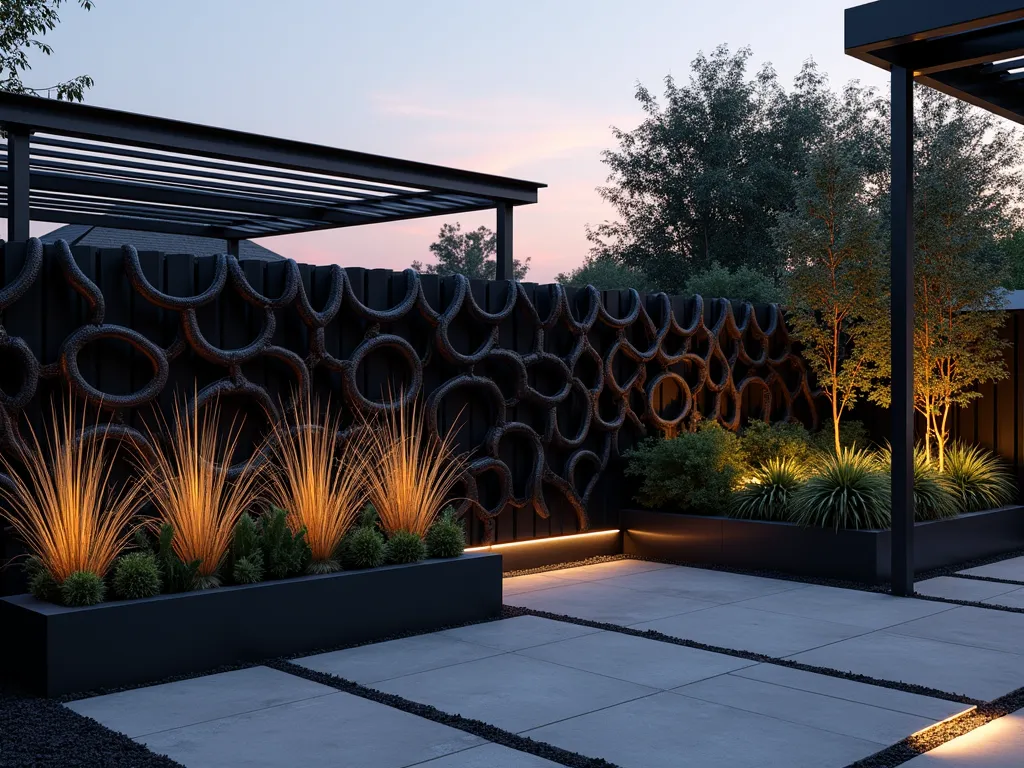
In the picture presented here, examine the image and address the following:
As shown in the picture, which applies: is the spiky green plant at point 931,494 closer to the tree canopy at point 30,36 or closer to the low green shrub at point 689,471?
the low green shrub at point 689,471

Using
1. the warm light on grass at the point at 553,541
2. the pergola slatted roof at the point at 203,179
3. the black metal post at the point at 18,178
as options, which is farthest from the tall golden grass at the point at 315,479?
the black metal post at the point at 18,178

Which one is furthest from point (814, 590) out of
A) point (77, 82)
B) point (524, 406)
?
point (77, 82)

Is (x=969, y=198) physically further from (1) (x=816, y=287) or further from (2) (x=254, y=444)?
(2) (x=254, y=444)

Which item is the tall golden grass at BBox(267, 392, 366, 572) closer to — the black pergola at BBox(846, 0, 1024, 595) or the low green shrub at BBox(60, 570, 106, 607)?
the low green shrub at BBox(60, 570, 106, 607)

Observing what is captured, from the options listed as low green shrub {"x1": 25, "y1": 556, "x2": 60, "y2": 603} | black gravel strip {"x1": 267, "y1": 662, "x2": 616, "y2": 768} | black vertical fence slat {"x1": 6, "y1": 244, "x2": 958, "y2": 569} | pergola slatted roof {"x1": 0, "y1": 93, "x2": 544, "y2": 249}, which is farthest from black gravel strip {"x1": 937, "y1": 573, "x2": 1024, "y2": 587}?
low green shrub {"x1": 25, "y1": 556, "x2": 60, "y2": 603}

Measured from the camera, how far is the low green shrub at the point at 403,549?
17.4 feet

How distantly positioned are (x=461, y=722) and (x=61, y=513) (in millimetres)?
2001

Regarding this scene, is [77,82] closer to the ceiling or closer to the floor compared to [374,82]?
closer to the floor

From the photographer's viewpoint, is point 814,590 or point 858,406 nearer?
point 814,590

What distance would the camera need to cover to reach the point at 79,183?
7.87 m

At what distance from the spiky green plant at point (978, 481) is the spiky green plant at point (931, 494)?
19 cm

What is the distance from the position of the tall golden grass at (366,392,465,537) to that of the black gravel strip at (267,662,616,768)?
4.10 ft

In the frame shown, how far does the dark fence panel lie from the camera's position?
16.2ft

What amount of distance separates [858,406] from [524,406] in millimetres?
3949
